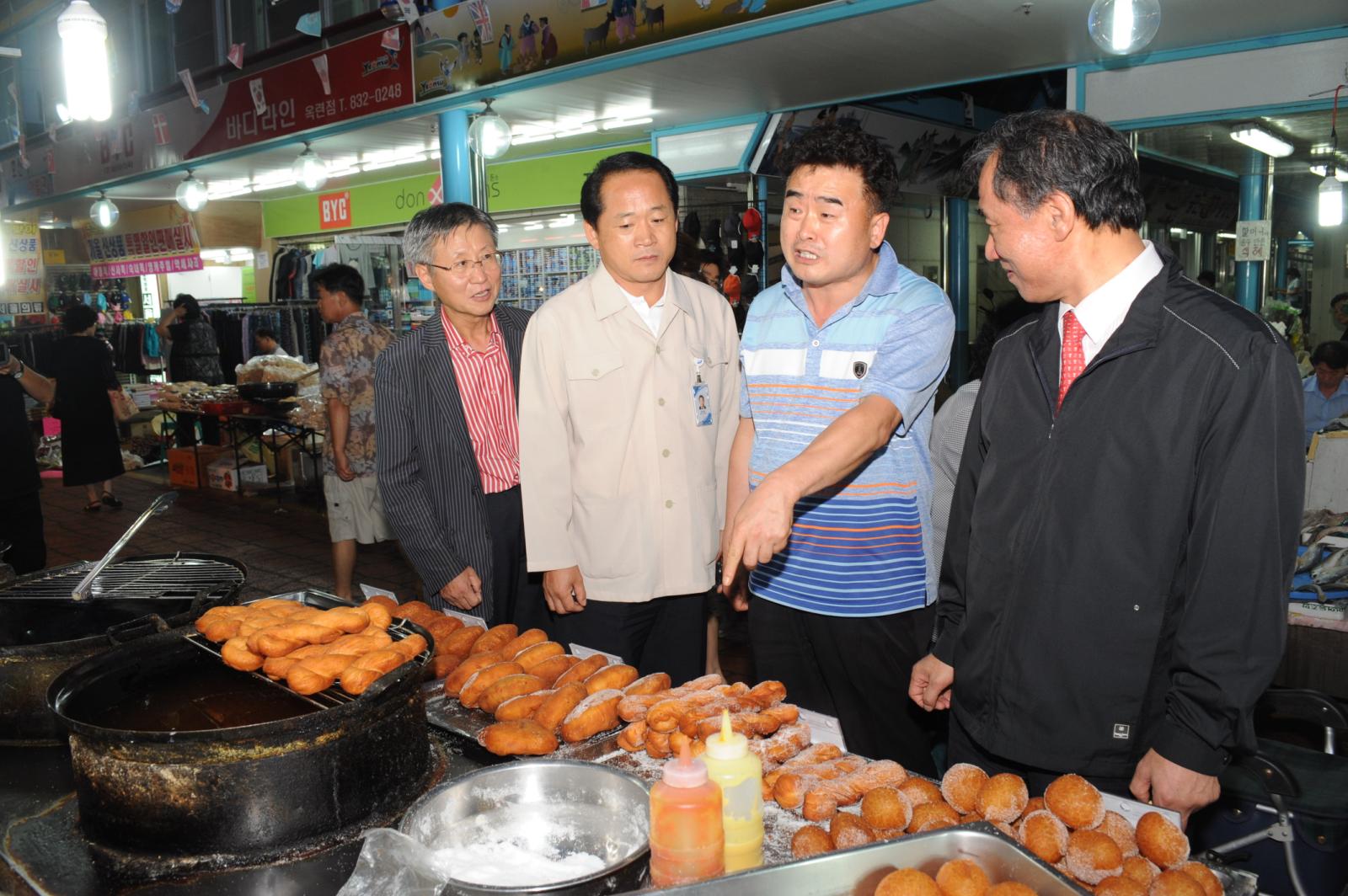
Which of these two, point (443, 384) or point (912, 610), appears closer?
point (912, 610)

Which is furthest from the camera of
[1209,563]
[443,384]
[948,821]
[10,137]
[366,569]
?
[10,137]

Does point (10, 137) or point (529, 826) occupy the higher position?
point (10, 137)

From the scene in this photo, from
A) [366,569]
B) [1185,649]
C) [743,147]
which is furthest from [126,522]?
[1185,649]

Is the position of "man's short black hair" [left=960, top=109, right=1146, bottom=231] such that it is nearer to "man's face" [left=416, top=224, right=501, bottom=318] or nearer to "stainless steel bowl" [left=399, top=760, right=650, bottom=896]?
"stainless steel bowl" [left=399, top=760, right=650, bottom=896]

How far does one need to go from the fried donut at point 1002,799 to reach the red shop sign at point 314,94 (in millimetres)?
7785

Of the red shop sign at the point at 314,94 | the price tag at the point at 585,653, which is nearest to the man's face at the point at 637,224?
the price tag at the point at 585,653

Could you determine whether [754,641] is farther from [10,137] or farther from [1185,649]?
[10,137]

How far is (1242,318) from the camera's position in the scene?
68.8 inches

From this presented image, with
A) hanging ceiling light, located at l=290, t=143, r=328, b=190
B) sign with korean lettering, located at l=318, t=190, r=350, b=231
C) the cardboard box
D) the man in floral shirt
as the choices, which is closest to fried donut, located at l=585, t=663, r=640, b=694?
the man in floral shirt

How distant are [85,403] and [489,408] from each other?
709 centimetres

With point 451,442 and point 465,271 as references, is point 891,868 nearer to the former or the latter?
point 451,442

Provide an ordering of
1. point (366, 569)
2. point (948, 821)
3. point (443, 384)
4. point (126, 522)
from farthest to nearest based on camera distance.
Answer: point (126, 522), point (366, 569), point (443, 384), point (948, 821)

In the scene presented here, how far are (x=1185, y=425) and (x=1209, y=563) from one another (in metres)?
0.26

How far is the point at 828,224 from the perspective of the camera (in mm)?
2457
